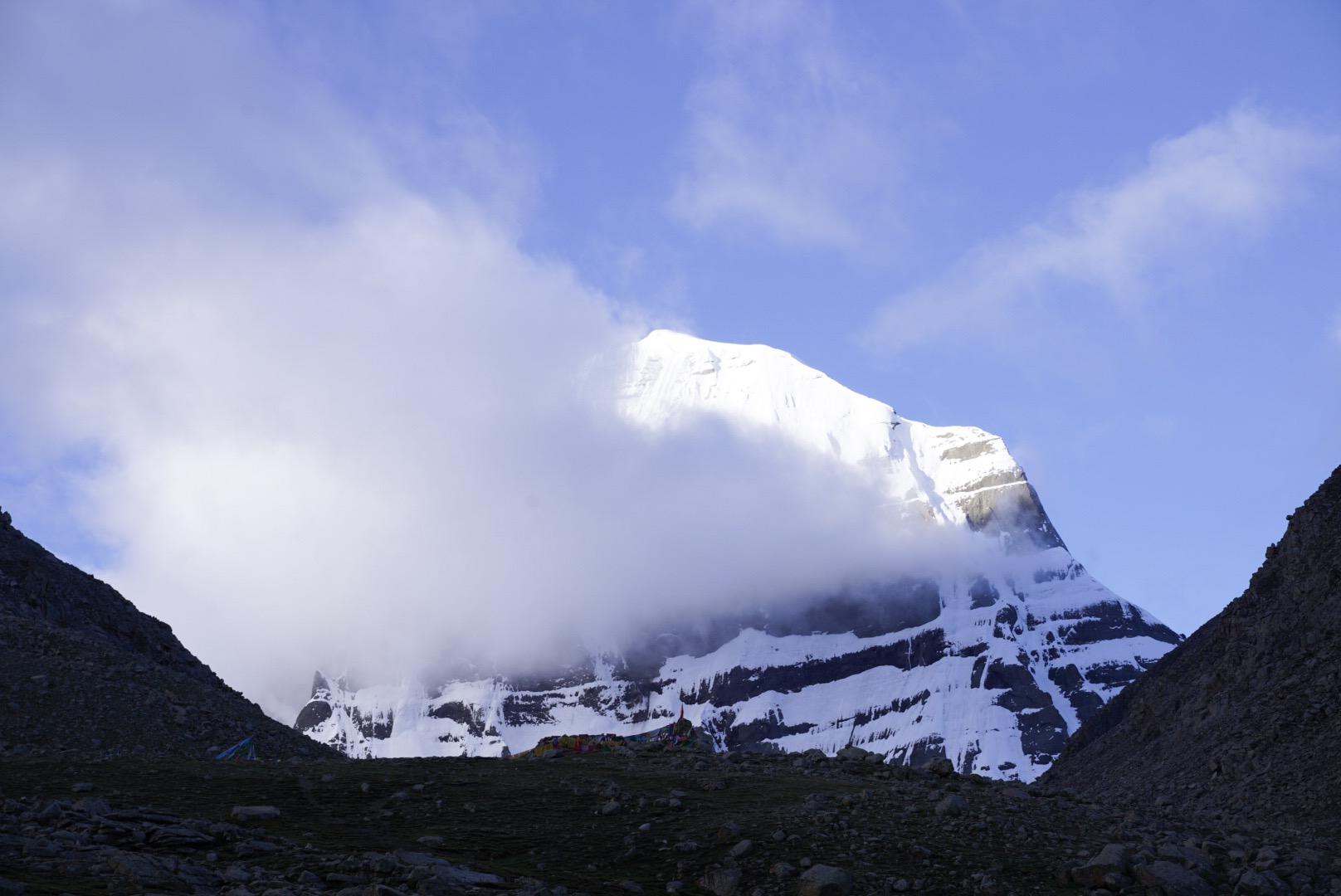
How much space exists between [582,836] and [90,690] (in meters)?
25.5

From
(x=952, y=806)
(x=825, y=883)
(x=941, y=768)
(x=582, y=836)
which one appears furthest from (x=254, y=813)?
(x=941, y=768)

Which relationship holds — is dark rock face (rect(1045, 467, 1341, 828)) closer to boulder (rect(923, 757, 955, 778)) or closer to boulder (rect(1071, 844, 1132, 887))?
boulder (rect(923, 757, 955, 778))

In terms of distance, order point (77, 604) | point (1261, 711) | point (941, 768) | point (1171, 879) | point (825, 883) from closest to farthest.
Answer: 1. point (825, 883)
2. point (1171, 879)
3. point (941, 768)
4. point (77, 604)
5. point (1261, 711)

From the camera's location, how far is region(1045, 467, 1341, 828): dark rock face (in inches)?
2051

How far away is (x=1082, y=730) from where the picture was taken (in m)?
100

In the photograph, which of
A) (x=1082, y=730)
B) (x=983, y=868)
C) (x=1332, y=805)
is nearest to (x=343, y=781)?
(x=983, y=868)

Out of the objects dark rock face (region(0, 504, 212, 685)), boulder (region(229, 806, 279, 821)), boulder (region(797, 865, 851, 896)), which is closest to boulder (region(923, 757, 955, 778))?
boulder (region(797, 865, 851, 896))

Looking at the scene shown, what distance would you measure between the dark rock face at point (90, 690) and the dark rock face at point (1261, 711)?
43.8 metres

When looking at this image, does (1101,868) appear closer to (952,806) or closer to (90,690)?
(952,806)

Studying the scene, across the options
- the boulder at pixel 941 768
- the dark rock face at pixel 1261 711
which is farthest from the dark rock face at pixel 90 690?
the dark rock face at pixel 1261 711

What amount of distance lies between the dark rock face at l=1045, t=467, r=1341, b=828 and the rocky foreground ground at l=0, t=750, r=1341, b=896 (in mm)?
20742

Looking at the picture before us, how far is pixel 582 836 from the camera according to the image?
26469mm

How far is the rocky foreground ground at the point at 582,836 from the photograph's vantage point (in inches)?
822

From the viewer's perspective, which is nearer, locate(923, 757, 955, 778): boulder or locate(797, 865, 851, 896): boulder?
locate(797, 865, 851, 896): boulder
